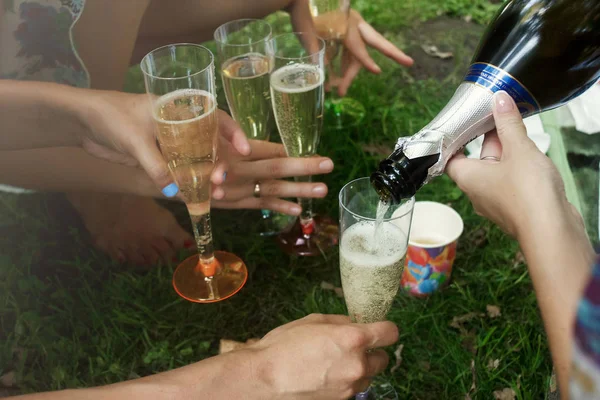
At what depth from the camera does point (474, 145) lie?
6.36 feet

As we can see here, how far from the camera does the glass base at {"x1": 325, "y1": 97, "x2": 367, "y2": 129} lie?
2129 millimetres

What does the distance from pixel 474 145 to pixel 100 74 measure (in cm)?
110

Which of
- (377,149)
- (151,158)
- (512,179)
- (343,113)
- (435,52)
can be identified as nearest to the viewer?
(512,179)

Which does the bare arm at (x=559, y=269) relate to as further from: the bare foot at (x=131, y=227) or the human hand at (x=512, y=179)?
the bare foot at (x=131, y=227)

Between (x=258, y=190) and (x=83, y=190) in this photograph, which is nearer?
(x=258, y=190)

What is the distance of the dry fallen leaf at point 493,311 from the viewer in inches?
59.4

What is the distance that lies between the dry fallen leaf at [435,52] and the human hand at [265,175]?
1.31 metres

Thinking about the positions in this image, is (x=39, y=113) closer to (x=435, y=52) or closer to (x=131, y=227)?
(x=131, y=227)

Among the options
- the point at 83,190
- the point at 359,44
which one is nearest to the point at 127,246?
the point at 83,190

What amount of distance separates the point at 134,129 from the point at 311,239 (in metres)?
0.64

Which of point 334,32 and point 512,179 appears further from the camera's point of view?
point 334,32

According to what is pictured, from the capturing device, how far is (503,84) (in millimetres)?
1088

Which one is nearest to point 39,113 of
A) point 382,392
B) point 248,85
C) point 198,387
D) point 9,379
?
point 248,85

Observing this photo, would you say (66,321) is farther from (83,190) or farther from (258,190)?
(258,190)
